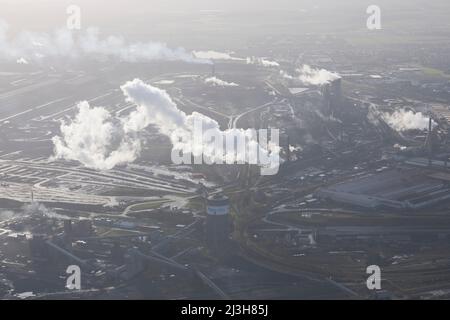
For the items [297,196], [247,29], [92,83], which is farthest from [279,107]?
[247,29]

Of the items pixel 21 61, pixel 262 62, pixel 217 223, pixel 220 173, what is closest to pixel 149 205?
pixel 220 173

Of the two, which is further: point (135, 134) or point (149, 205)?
point (135, 134)

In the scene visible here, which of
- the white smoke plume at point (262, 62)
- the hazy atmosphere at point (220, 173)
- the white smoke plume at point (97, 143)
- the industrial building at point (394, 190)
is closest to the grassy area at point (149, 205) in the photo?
the hazy atmosphere at point (220, 173)

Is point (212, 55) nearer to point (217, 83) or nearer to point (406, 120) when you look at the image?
point (217, 83)

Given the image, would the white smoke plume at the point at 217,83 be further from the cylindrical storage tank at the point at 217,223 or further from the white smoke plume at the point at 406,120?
the cylindrical storage tank at the point at 217,223

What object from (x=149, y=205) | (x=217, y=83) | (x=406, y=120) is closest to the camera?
(x=149, y=205)

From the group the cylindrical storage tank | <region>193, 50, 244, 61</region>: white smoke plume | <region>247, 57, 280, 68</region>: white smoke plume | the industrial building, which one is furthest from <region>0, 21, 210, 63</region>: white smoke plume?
the cylindrical storage tank
